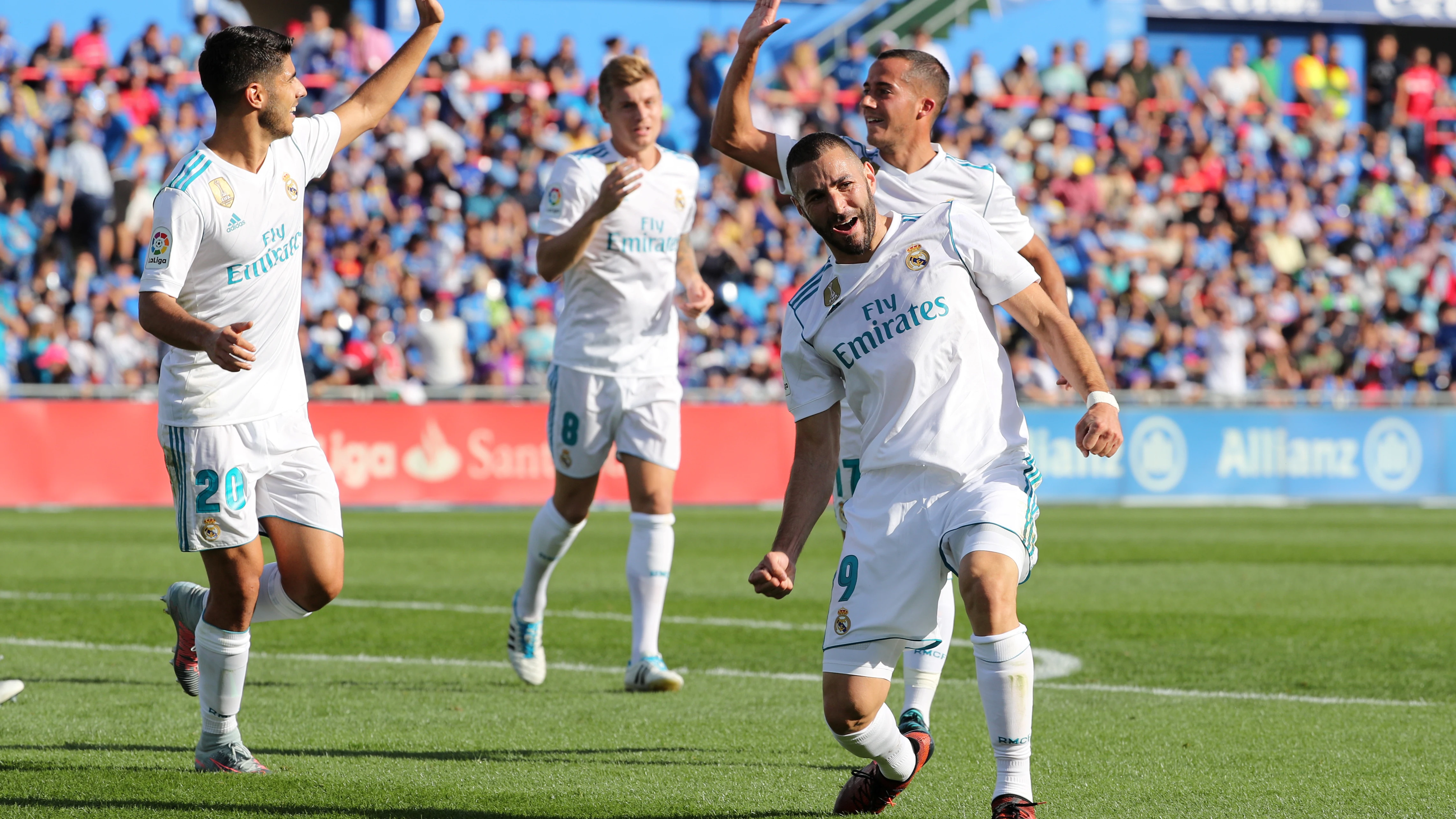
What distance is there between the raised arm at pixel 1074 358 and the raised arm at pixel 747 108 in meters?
1.41

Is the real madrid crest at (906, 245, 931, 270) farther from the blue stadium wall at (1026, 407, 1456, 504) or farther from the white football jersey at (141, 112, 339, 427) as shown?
the blue stadium wall at (1026, 407, 1456, 504)

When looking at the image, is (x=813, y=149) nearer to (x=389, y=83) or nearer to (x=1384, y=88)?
(x=389, y=83)

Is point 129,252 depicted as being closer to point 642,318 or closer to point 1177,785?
point 642,318

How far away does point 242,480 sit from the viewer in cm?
522

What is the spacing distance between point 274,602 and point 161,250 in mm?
1234

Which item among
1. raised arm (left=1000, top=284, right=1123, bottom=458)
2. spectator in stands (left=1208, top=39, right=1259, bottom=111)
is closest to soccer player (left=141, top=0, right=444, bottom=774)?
raised arm (left=1000, top=284, right=1123, bottom=458)

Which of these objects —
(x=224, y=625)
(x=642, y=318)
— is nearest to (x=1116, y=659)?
(x=642, y=318)

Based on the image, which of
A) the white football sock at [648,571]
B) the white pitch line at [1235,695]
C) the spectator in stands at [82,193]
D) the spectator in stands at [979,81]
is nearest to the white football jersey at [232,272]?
the white football sock at [648,571]

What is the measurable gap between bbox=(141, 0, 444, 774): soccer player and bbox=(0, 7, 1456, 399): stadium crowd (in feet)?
35.4

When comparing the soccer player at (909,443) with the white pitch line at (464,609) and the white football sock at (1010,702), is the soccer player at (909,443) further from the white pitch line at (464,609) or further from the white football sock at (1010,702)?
→ the white pitch line at (464,609)

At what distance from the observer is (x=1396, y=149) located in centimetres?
2862

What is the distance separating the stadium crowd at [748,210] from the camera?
62.6 feet

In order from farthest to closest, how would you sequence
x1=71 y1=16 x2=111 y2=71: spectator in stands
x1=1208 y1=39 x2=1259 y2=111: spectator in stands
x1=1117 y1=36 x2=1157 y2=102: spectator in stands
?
x1=1208 y1=39 x2=1259 y2=111: spectator in stands < x1=1117 y1=36 x2=1157 y2=102: spectator in stands < x1=71 y1=16 x2=111 y2=71: spectator in stands

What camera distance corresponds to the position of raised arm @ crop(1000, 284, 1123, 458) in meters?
4.20
